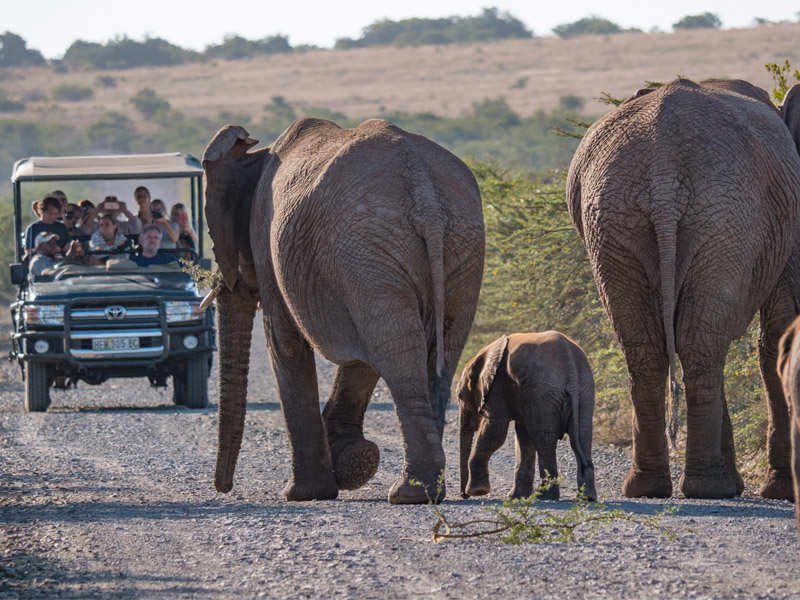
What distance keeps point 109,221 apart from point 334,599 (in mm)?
11403

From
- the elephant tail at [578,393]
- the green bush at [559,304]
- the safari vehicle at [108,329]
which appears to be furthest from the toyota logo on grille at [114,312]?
the elephant tail at [578,393]

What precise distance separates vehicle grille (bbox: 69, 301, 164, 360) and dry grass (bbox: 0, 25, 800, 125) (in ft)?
216

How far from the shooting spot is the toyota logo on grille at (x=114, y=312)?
16703 millimetres

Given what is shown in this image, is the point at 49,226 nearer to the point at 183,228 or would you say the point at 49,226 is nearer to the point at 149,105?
the point at 183,228

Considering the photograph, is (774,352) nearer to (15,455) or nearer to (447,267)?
(447,267)

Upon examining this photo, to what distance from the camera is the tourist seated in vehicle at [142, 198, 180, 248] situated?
17484 mm

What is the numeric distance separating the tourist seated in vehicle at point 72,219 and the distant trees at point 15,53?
95017 millimetres

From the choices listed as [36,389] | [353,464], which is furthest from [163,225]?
[353,464]

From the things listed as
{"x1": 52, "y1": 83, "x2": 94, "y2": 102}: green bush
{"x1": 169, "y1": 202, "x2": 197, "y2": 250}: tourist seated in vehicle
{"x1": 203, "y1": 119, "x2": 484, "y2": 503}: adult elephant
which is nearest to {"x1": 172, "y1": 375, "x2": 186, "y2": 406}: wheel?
{"x1": 169, "y1": 202, "x2": 197, "y2": 250}: tourist seated in vehicle

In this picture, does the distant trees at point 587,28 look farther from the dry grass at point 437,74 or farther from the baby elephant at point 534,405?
the baby elephant at point 534,405

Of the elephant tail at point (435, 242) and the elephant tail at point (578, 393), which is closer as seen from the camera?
the elephant tail at point (435, 242)

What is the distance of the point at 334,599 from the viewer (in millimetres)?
6367

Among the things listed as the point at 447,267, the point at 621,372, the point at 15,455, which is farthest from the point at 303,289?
the point at 621,372

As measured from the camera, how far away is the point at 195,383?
55.7 feet
